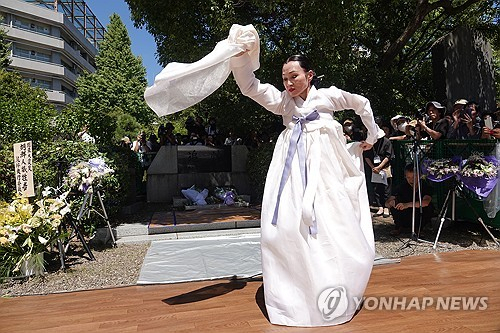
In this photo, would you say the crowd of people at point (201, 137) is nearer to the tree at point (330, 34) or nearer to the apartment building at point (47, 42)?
the tree at point (330, 34)

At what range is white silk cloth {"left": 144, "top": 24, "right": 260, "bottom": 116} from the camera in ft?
9.72

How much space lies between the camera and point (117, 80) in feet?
95.9

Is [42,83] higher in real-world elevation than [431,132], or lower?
higher

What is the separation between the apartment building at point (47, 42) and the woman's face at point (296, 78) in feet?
108

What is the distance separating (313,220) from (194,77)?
139 cm

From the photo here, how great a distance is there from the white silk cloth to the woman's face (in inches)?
13.1

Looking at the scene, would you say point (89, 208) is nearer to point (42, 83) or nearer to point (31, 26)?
point (42, 83)

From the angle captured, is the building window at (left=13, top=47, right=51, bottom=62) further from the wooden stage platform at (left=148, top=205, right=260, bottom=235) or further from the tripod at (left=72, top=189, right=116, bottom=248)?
the tripod at (left=72, top=189, right=116, bottom=248)

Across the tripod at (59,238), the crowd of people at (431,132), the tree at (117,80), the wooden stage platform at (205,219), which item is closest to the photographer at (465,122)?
the crowd of people at (431,132)

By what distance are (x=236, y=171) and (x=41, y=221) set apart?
229 inches

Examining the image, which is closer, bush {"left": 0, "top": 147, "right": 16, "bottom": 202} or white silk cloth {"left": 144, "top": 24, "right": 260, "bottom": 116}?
white silk cloth {"left": 144, "top": 24, "right": 260, "bottom": 116}

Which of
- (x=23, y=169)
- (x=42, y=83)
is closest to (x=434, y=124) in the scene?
(x=23, y=169)

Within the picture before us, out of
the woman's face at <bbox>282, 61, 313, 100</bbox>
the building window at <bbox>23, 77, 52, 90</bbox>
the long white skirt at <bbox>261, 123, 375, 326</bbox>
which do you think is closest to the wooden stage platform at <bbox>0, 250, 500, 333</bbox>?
the long white skirt at <bbox>261, 123, 375, 326</bbox>

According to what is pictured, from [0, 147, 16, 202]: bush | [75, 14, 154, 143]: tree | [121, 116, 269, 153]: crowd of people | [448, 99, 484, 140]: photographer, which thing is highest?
[75, 14, 154, 143]: tree
